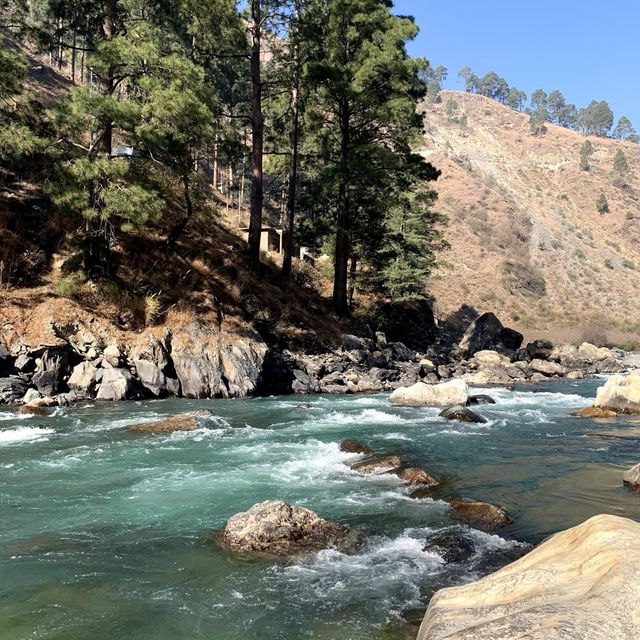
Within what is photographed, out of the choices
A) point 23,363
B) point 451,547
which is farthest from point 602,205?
point 451,547

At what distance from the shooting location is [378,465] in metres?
10.5

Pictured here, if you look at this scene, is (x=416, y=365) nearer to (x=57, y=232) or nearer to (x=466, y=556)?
(x=57, y=232)

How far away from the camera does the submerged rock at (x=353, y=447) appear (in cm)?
1159

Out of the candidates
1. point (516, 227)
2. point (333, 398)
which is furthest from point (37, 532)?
point (516, 227)

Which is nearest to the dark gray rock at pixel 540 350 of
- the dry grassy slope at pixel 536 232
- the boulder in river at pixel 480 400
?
the dry grassy slope at pixel 536 232

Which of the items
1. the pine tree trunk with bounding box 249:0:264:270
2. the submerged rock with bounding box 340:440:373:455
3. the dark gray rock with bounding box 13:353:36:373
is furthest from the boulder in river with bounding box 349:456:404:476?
the pine tree trunk with bounding box 249:0:264:270

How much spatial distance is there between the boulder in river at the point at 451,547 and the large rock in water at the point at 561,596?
68.3 inches

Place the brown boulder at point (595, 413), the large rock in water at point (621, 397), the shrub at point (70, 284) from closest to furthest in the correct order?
1. the brown boulder at point (595, 413)
2. the large rock in water at point (621, 397)
3. the shrub at point (70, 284)

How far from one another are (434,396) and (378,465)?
817cm

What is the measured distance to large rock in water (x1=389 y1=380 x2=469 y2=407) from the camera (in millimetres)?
18047

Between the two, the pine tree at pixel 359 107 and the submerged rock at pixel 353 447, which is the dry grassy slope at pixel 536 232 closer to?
the pine tree at pixel 359 107

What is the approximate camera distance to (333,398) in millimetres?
19250

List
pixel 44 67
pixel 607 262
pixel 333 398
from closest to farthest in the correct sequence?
pixel 333 398
pixel 44 67
pixel 607 262

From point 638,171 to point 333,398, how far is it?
116228 millimetres
